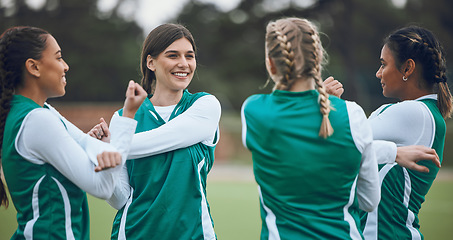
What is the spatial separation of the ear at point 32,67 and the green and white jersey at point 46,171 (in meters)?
0.15

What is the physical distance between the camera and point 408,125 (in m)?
2.54

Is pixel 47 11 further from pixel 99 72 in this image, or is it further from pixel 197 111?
pixel 197 111

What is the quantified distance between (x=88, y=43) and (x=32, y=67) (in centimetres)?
3067

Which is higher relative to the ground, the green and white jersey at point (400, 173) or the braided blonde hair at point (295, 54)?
the braided blonde hair at point (295, 54)

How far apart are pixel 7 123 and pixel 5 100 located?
5.5 inches

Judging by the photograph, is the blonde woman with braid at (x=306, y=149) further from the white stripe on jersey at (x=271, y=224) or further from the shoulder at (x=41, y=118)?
the shoulder at (x=41, y=118)

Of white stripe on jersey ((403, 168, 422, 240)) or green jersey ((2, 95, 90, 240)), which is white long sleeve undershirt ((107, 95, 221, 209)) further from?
white stripe on jersey ((403, 168, 422, 240))

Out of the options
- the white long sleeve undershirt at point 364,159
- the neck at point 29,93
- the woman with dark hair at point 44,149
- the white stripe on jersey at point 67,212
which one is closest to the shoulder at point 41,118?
the woman with dark hair at point 44,149

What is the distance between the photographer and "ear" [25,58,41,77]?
7.82 feet

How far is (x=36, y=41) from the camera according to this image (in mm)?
2412

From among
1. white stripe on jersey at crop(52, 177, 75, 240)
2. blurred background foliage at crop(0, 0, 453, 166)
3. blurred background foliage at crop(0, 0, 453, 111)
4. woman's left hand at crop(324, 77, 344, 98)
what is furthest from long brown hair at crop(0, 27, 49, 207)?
blurred background foliage at crop(0, 0, 453, 111)

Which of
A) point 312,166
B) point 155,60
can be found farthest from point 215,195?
point 312,166

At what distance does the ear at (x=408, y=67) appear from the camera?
2701 millimetres

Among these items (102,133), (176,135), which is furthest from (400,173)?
(102,133)
